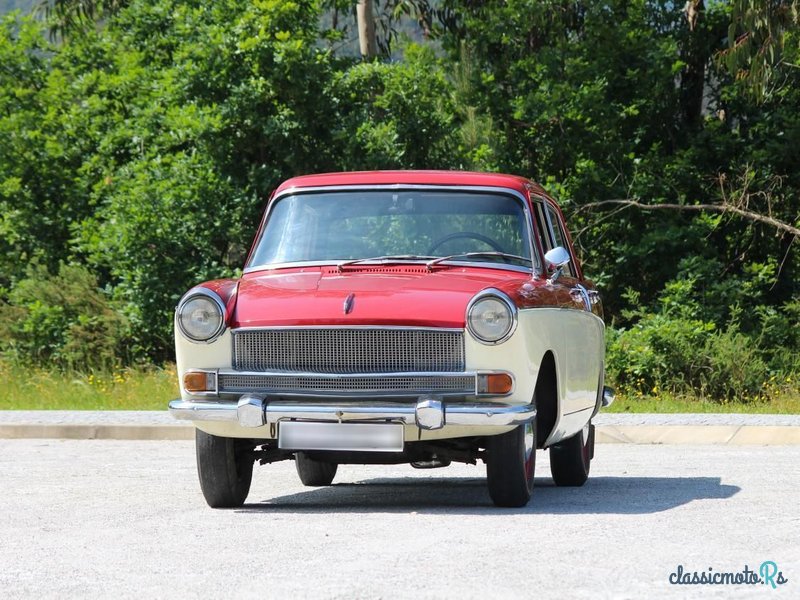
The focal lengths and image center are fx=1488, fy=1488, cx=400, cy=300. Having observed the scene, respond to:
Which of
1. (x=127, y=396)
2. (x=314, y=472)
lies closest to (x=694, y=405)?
(x=127, y=396)

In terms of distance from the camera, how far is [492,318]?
7.70m

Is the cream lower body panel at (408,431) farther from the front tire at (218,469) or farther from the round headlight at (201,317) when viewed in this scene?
the round headlight at (201,317)

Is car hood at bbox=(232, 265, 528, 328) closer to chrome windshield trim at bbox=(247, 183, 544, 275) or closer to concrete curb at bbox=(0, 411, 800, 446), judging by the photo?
chrome windshield trim at bbox=(247, 183, 544, 275)

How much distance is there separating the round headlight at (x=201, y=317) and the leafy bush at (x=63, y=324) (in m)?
14.7

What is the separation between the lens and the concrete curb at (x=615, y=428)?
13.2 metres

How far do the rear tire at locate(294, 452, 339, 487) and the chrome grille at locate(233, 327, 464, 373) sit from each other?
188 centimetres

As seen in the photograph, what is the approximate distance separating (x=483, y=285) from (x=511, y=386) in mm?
616

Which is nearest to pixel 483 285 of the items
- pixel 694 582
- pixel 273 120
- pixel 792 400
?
pixel 694 582

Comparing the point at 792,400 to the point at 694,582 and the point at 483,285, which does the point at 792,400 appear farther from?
the point at 694,582

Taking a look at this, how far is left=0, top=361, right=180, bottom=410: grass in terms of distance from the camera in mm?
17672

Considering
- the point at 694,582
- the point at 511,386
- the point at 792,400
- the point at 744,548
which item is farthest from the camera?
the point at 792,400

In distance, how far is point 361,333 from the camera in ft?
25.5

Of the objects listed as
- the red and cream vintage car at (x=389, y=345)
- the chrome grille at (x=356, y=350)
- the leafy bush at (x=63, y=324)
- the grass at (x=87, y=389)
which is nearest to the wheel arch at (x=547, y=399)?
the red and cream vintage car at (x=389, y=345)

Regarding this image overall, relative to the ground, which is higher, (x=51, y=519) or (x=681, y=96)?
Result: (x=681, y=96)
